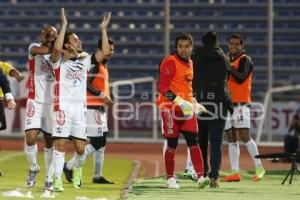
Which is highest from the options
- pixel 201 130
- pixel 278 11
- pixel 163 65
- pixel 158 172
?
pixel 278 11

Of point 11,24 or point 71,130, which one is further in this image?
point 11,24

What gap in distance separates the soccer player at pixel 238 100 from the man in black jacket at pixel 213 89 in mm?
1154

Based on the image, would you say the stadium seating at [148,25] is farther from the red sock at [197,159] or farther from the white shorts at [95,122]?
the red sock at [197,159]

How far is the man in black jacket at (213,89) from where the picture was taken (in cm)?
1091

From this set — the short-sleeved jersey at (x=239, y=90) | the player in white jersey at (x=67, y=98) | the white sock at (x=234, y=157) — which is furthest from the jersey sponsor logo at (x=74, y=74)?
the white sock at (x=234, y=157)

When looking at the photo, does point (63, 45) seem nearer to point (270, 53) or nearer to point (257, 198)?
point (257, 198)

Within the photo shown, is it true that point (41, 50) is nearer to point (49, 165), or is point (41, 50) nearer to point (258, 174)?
point (49, 165)

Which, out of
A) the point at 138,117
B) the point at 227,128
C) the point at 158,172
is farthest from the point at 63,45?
the point at 138,117

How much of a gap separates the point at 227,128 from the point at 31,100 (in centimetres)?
318

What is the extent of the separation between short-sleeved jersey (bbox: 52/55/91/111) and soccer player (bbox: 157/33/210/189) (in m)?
1.11

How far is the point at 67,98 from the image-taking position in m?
9.63

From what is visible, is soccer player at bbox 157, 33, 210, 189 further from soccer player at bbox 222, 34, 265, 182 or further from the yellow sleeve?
the yellow sleeve

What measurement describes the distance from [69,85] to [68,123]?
1.30 ft

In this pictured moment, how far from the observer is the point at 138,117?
2419cm
